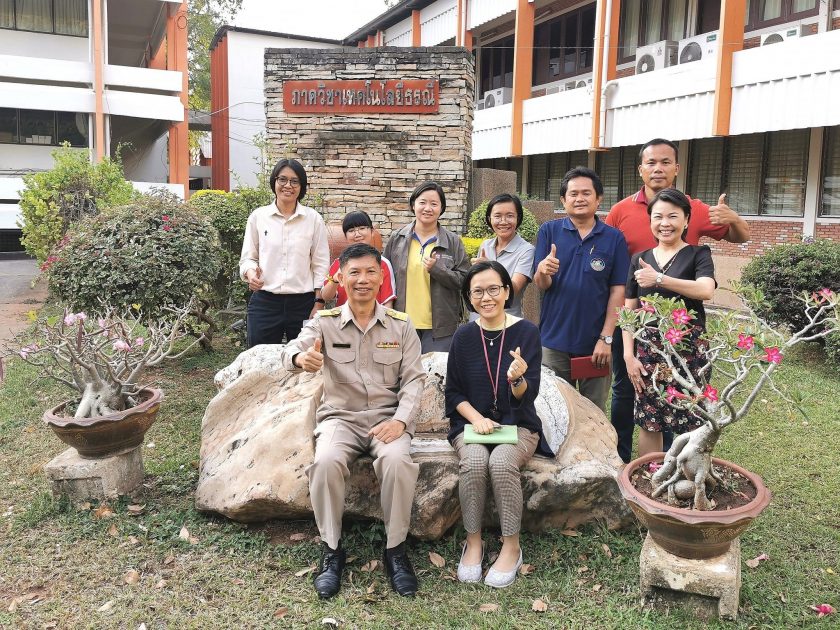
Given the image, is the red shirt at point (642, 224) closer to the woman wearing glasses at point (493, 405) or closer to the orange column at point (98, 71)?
the woman wearing glasses at point (493, 405)

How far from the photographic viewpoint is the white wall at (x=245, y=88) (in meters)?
23.9

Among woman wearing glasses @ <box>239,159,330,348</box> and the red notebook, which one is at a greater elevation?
woman wearing glasses @ <box>239,159,330,348</box>

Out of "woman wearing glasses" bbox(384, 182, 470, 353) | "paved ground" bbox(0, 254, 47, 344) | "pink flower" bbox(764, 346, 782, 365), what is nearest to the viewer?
"pink flower" bbox(764, 346, 782, 365)

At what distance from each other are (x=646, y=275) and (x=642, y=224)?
2.57 feet

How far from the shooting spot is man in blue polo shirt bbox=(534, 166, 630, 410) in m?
3.86

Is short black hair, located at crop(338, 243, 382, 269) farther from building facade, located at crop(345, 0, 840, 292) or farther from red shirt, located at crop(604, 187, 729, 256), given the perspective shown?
building facade, located at crop(345, 0, 840, 292)

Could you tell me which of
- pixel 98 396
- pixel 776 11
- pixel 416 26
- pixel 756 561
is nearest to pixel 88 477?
pixel 98 396

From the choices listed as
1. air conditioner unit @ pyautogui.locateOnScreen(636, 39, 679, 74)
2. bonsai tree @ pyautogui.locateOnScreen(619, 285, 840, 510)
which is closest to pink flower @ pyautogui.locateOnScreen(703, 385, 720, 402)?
bonsai tree @ pyautogui.locateOnScreen(619, 285, 840, 510)

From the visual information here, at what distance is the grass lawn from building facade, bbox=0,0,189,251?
1522 cm

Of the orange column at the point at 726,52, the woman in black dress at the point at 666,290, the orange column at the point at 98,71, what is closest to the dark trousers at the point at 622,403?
the woman in black dress at the point at 666,290

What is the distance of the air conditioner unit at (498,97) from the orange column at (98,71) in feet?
32.8

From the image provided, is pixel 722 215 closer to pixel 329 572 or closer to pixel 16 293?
pixel 329 572

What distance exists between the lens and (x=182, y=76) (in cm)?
1866

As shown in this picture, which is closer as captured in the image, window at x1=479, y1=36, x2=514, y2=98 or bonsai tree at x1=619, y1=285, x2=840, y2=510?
bonsai tree at x1=619, y1=285, x2=840, y2=510
